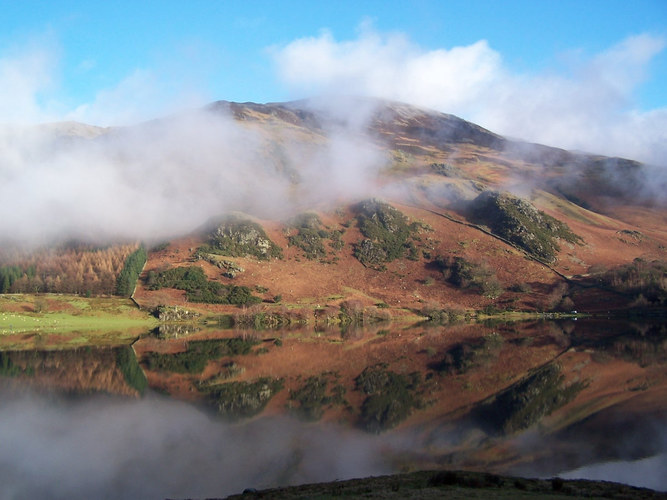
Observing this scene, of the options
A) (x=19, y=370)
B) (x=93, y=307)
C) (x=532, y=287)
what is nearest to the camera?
(x=19, y=370)

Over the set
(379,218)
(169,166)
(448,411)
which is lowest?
(448,411)

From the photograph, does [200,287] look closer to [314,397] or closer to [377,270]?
[377,270]

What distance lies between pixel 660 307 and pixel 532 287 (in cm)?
1932

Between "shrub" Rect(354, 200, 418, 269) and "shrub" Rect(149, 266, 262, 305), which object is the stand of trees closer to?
"shrub" Rect(149, 266, 262, 305)

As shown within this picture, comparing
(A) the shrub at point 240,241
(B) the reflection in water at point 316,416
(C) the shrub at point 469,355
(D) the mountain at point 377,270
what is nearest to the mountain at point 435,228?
(A) the shrub at point 240,241

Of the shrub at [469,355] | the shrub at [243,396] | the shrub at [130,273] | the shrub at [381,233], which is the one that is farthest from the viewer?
the shrub at [381,233]

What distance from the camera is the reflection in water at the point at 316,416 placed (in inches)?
652

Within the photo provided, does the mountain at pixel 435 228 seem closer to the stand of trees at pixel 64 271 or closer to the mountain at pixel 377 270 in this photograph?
the mountain at pixel 377 270

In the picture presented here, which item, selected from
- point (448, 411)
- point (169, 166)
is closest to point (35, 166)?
point (169, 166)

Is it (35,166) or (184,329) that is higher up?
(35,166)

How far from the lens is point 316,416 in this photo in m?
22.8

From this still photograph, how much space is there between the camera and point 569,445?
1839 centimetres

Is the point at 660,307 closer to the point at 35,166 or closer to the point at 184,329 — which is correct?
the point at 184,329

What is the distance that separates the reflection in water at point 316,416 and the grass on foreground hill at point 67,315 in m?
22.8
